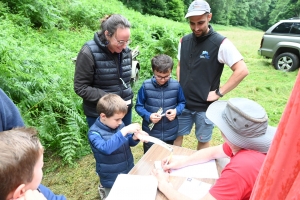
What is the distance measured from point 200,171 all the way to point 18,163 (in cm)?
134

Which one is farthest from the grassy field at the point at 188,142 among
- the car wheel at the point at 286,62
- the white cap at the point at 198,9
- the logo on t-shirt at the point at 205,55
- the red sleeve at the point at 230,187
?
the white cap at the point at 198,9

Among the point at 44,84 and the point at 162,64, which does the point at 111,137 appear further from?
the point at 44,84

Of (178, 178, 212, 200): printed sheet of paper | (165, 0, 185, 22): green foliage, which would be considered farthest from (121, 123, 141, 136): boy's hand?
(165, 0, 185, 22): green foliage

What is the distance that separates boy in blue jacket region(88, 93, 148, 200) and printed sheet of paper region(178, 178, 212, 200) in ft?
2.08

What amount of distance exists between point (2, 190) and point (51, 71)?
12.4ft

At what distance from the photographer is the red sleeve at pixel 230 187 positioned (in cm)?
136

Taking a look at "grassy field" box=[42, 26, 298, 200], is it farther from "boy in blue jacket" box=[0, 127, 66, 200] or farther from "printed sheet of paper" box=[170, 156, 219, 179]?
"boy in blue jacket" box=[0, 127, 66, 200]

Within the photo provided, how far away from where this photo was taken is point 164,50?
24.5 feet

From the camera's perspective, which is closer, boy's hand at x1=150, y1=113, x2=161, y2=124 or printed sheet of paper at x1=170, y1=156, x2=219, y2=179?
printed sheet of paper at x1=170, y1=156, x2=219, y2=179

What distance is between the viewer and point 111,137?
6.76 ft

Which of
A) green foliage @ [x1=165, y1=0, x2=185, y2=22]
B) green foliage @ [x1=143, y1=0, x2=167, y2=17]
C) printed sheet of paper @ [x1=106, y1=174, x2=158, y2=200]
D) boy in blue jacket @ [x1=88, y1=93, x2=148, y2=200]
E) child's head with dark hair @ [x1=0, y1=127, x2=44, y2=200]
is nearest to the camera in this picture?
child's head with dark hair @ [x1=0, y1=127, x2=44, y2=200]

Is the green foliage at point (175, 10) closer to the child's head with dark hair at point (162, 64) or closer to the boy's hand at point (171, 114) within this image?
the child's head with dark hair at point (162, 64)

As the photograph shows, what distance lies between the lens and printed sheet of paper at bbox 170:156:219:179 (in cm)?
183

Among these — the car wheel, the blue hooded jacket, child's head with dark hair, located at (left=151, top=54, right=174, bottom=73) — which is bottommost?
the car wheel
